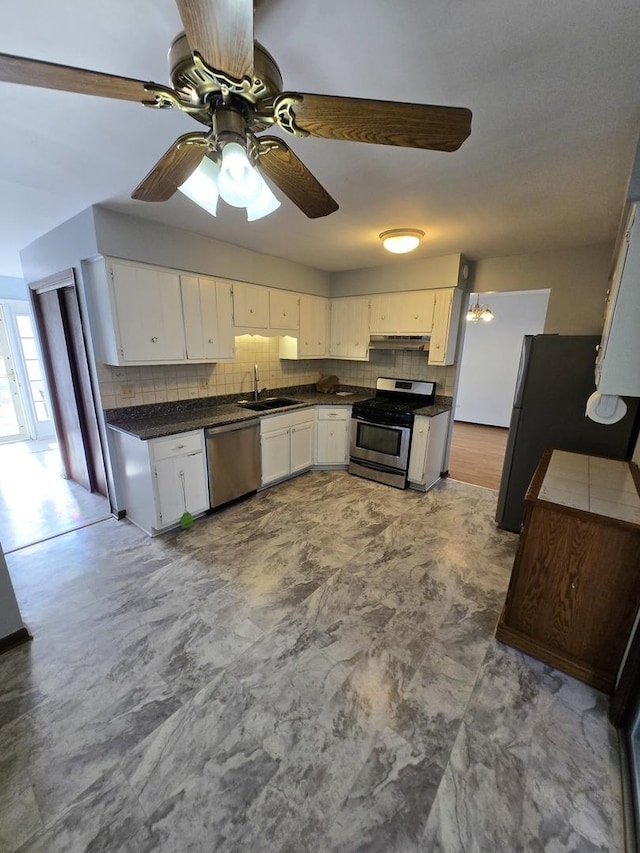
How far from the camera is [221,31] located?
2.38ft

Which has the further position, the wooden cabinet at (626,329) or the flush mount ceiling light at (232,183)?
the wooden cabinet at (626,329)

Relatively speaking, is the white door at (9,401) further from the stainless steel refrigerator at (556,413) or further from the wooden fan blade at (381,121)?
the stainless steel refrigerator at (556,413)

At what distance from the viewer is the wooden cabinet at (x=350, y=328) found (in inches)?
170

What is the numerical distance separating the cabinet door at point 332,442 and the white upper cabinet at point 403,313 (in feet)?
4.24

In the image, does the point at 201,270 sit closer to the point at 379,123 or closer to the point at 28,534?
the point at 379,123

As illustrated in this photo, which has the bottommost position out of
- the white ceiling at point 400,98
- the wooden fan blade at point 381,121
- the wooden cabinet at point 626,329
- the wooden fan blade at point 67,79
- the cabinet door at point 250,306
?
the wooden cabinet at point 626,329

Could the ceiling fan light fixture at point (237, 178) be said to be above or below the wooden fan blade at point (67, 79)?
below

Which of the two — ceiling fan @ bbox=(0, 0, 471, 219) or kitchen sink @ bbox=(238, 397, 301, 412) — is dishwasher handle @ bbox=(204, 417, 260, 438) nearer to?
kitchen sink @ bbox=(238, 397, 301, 412)

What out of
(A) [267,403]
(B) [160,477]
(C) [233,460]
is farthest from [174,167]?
(A) [267,403]

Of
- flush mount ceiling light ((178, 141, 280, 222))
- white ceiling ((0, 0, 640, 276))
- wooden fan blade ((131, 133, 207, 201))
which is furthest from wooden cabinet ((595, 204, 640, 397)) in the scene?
wooden fan blade ((131, 133, 207, 201))

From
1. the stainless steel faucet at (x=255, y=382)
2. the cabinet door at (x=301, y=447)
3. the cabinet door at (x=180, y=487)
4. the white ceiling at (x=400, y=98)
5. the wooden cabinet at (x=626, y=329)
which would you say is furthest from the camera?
the stainless steel faucet at (x=255, y=382)

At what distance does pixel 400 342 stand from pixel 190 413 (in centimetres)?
260

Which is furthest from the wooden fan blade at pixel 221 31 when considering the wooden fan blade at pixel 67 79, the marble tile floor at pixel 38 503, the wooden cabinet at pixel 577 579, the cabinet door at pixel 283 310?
the marble tile floor at pixel 38 503

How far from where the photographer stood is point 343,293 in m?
4.46
